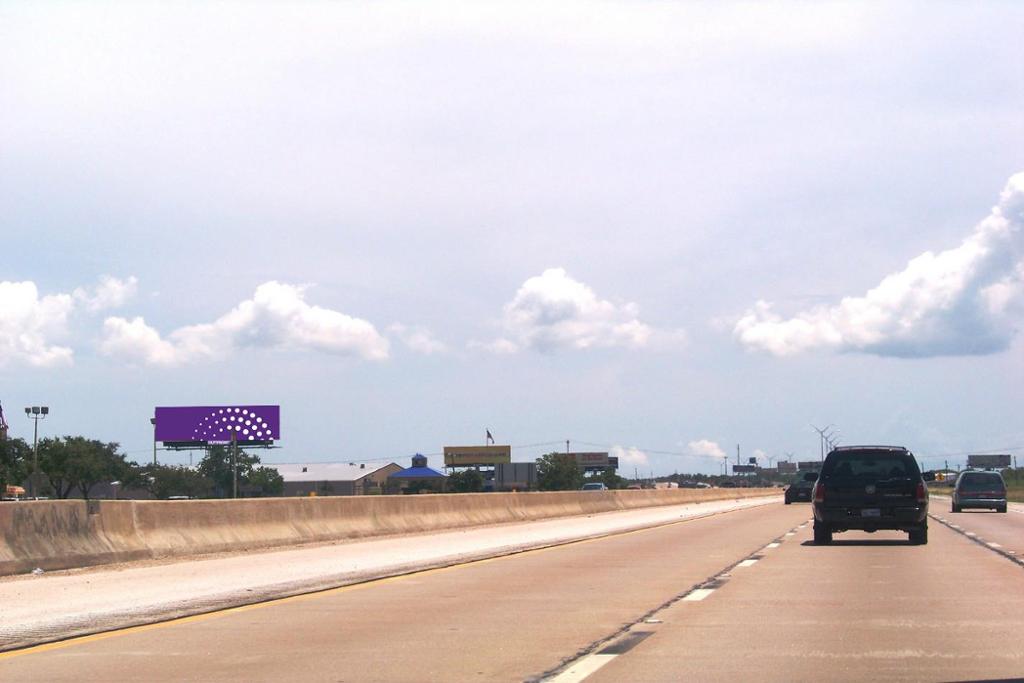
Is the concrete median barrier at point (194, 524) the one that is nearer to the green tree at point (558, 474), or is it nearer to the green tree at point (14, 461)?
the green tree at point (14, 461)

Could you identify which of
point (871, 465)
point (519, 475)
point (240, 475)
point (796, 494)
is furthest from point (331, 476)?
point (871, 465)

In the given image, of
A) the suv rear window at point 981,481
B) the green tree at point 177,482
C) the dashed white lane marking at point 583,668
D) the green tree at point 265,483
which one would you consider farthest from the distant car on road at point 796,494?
the green tree at point 265,483

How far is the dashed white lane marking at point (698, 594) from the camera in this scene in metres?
14.9

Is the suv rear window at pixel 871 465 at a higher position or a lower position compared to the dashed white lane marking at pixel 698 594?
higher

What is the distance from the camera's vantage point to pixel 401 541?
27.2 m

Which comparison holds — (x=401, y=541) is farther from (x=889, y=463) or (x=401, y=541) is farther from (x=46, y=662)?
(x=46, y=662)

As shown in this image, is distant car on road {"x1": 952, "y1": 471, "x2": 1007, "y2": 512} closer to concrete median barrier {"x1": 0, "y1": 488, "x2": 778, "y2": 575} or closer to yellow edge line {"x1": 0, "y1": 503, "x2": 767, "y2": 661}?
concrete median barrier {"x1": 0, "y1": 488, "x2": 778, "y2": 575}

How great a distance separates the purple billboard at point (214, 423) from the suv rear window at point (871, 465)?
8797 cm

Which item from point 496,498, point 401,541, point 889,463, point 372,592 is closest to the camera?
point 372,592

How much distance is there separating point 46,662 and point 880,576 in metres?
11.3

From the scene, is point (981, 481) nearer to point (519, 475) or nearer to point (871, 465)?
point (871, 465)

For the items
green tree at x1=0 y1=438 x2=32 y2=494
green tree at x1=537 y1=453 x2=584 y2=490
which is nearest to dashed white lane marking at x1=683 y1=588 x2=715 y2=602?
green tree at x1=0 y1=438 x2=32 y2=494

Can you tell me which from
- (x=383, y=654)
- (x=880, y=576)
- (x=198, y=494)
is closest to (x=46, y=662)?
(x=383, y=654)

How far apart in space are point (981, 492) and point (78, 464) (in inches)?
3049
